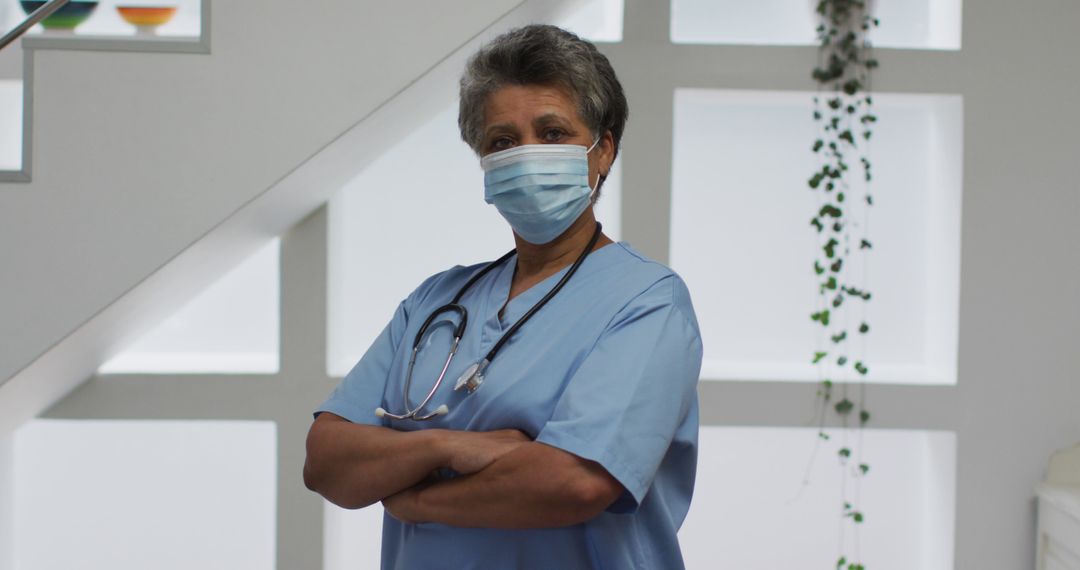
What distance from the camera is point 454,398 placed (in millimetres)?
1182

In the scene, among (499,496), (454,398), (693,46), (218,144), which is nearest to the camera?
(499,496)

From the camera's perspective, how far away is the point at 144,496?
2.79 meters

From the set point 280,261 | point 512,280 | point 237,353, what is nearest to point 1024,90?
point 512,280

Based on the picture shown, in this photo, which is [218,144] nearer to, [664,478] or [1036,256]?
[664,478]

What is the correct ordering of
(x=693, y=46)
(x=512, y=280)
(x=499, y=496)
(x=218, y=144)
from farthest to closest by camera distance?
(x=693, y=46) → (x=218, y=144) → (x=512, y=280) → (x=499, y=496)

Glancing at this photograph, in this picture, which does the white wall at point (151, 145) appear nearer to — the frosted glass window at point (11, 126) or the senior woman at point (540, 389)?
the frosted glass window at point (11, 126)

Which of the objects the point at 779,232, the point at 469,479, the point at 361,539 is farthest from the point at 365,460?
the point at 779,232

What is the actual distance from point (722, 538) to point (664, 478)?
1778 millimetres

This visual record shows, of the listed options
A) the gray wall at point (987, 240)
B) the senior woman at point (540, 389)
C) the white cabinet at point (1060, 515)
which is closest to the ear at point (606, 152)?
the senior woman at point (540, 389)

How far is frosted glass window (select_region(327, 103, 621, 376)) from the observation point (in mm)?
2852

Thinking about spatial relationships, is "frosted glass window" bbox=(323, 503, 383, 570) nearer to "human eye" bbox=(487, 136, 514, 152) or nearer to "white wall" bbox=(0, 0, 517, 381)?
"white wall" bbox=(0, 0, 517, 381)

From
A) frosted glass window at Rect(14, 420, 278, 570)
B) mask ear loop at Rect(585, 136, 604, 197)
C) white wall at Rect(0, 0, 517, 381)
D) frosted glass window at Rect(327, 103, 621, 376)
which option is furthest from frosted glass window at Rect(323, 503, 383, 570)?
mask ear loop at Rect(585, 136, 604, 197)

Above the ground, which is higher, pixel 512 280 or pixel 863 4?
pixel 863 4

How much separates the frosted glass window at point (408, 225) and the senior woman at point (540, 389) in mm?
1557
